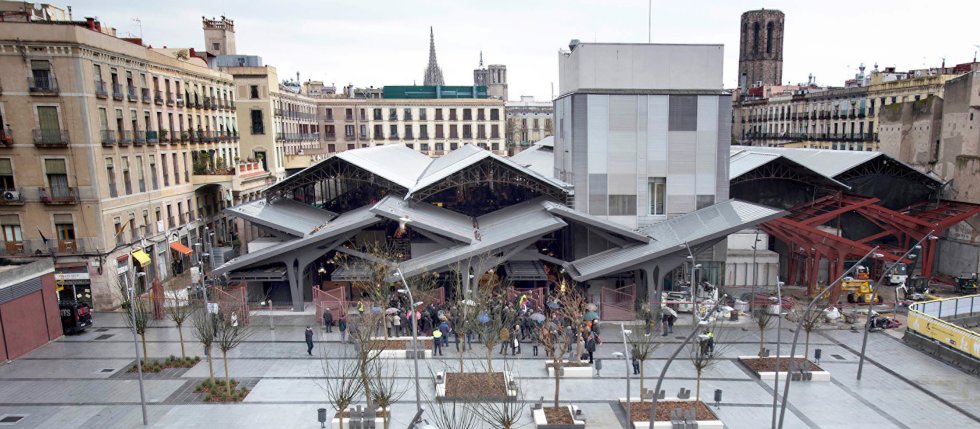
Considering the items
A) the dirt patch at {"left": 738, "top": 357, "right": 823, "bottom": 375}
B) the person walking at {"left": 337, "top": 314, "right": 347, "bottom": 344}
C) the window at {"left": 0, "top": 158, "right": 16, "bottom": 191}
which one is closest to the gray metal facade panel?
the window at {"left": 0, "top": 158, "right": 16, "bottom": 191}

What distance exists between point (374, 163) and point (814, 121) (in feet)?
178

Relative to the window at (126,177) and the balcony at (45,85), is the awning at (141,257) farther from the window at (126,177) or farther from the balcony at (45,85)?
the balcony at (45,85)

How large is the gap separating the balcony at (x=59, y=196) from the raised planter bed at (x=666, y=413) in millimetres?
30928

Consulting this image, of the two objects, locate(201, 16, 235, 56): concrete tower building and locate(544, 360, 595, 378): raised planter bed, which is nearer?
locate(544, 360, 595, 378): raised planter bed

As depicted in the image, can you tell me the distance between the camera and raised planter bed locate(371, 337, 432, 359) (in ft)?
89.1

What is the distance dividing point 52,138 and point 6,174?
10.6 feet

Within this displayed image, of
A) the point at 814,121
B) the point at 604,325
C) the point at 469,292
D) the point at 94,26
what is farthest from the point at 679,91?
the point at 814,121

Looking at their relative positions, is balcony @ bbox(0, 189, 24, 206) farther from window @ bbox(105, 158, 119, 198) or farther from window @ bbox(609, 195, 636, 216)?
window @ bbox(609, 195, 636, 216)

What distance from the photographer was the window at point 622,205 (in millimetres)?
37469

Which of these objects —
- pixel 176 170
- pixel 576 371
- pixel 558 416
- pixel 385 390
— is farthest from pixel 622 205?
pixel 176 170

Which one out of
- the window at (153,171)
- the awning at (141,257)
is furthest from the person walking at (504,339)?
the window at (153,171)

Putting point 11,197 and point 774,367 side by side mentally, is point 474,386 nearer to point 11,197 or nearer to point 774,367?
point 774,367

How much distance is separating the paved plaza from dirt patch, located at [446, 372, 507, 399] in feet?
2.83

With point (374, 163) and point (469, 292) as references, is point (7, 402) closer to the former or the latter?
point (469, 292)
